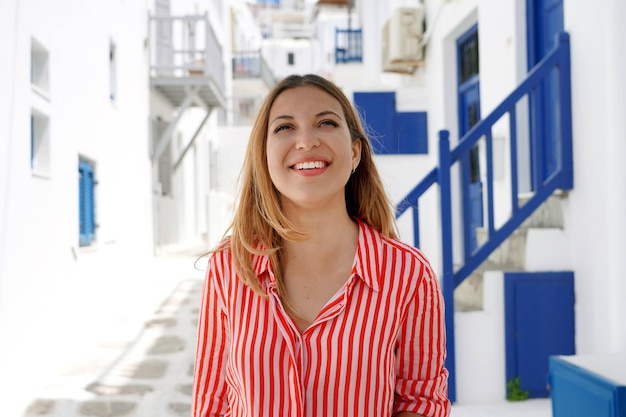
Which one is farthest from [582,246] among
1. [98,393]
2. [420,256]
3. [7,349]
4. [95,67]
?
[95,67]

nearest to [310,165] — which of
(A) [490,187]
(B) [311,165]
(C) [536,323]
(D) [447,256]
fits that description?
(B) [311,165]

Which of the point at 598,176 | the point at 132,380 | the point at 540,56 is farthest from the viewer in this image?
the point at 540,56

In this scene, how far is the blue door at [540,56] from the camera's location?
4.17m

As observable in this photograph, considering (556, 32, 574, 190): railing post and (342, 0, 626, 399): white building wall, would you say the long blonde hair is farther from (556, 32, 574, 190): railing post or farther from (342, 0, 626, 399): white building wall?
(556, 32, 574, 190): railing post

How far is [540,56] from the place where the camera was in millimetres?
4598

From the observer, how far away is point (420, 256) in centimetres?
139

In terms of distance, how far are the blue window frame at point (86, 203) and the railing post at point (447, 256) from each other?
4.02m

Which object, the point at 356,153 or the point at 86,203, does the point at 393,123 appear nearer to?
the point at 86,203

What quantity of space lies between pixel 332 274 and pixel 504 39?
13.3ft

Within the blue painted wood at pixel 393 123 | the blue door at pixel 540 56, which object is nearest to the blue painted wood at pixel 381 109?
the blue painted wood at pixel 393 123

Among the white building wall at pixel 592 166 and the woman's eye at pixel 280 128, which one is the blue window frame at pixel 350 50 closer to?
the white building wall at pixel 592 166

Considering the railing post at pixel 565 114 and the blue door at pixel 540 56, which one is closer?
Result: the railing post at pixel 565 114

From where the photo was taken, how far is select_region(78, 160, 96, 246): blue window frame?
613 centimetres

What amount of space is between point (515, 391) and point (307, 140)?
9.26 feet
